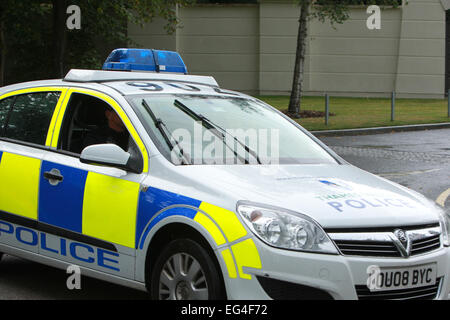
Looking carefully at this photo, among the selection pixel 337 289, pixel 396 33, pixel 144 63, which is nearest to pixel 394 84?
pixel 396 33

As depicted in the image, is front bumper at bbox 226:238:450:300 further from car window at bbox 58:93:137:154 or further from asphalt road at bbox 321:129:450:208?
asphalt road at bbox 321:129:450:208

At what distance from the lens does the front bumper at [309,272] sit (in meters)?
3.94

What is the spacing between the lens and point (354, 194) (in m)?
4.43

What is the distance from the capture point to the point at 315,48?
3541cm

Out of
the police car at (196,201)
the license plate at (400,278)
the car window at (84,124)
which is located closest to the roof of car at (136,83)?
the police car at (196,201)

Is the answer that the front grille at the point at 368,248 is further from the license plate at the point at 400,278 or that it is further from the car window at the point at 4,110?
the car window at the point at 4,110

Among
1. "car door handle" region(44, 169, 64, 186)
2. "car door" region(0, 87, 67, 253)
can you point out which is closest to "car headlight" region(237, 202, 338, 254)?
"car door handle" region(44, 169, 64, 186)

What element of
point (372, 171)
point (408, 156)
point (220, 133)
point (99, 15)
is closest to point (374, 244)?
point (220, 133)

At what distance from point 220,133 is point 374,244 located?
1457 millimetres

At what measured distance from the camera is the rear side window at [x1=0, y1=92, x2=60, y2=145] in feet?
18.5

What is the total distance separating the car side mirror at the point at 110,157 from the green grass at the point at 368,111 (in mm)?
15144

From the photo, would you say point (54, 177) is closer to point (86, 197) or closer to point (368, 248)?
point (86, 197)

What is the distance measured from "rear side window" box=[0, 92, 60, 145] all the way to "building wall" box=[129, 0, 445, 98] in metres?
29.9

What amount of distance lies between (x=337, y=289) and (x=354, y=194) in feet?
2.24
